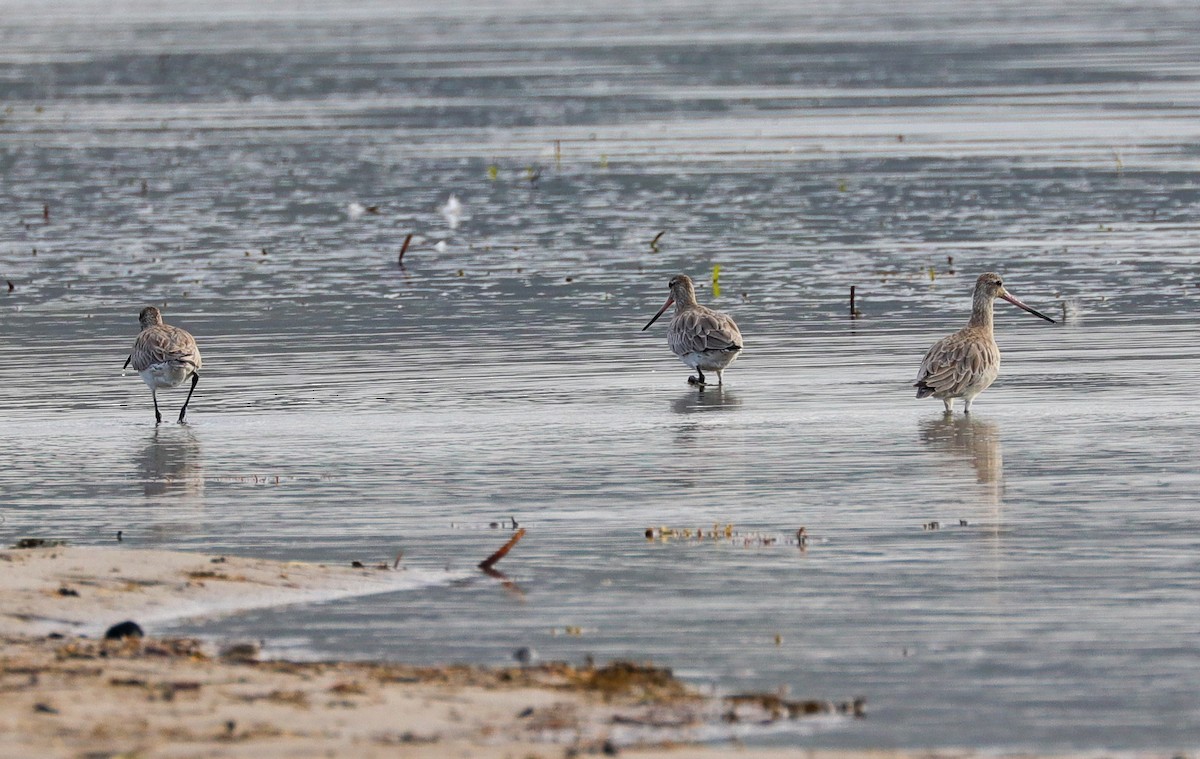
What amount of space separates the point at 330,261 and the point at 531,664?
17.0 m

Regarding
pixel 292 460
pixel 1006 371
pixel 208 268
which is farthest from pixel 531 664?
pixel 208 268

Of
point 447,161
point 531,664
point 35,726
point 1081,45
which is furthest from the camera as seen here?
point 1081,45

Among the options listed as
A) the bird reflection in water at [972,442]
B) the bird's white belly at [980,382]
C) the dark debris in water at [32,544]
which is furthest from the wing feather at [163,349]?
the bird's white belly at [980,382]

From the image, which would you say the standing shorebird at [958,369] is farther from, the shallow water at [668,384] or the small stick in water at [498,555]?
the small stick in water at [498,555]

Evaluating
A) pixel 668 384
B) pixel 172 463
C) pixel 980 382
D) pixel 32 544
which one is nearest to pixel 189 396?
pixel 172 463

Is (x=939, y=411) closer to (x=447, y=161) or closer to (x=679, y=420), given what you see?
(x=679, y=420)

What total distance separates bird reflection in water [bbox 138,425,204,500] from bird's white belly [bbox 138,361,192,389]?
56 centimetres

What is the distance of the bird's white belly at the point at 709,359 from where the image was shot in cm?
1688

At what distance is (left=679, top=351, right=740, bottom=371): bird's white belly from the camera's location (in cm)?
1688

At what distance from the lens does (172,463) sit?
14.1 metres

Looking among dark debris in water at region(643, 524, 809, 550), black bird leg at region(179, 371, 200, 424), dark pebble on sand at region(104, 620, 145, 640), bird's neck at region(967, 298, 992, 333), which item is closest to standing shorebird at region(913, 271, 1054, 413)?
bird's neck at region(967, 298, 992, 333)

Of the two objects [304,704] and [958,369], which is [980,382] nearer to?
[958,369]

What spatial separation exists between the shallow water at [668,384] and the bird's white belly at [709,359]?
0.83ft

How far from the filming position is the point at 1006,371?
17.3m
